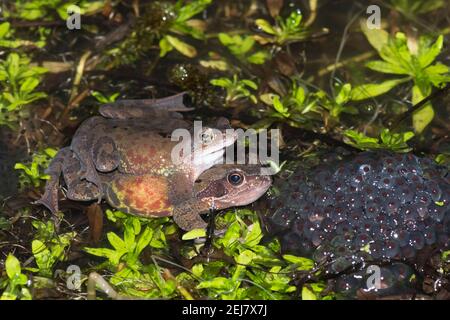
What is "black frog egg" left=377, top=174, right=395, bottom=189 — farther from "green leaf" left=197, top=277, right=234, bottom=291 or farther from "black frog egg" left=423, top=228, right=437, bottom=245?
"green leaf" left=197, top=277, right=234, bottom=291

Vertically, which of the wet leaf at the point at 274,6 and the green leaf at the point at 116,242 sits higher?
the wet leaf at the point at 274,6

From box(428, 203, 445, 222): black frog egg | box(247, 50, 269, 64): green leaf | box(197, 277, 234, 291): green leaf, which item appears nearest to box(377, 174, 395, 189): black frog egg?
box(428, 203, 445, 222): black frog egg

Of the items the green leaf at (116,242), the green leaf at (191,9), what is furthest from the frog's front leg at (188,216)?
the green leaf at (191,9)

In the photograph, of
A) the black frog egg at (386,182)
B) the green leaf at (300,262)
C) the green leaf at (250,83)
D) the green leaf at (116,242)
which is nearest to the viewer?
the green leaf at (300,262)

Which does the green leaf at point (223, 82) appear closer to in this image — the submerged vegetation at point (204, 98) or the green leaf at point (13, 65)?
the submerged vegetation at point (204, 98)

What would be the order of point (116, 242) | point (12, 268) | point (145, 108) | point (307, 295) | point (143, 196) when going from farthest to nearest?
point (145, 108) < point (143, 196) < point (116, 242) < point (12, 268) < point (307, 295)

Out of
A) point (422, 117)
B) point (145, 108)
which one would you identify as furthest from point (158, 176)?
point (422, 117)

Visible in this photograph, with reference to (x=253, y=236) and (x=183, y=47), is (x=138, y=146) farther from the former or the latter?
(x=183, y=47)

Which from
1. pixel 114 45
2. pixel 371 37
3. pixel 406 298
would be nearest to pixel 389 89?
pixel 371 37
